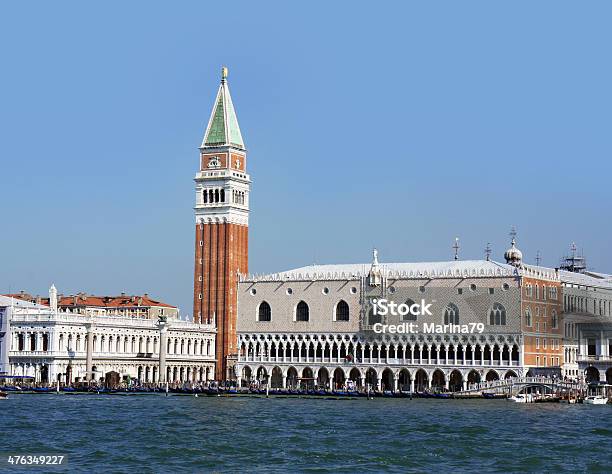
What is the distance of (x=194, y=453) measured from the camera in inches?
2176

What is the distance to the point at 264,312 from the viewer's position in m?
121

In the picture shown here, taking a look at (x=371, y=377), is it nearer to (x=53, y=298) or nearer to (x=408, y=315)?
(x=408, y=315)

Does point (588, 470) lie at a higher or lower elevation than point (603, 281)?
lower

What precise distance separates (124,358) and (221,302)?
1120 centimetres

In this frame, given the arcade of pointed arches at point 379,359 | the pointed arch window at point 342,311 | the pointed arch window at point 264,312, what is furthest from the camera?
the pointed arch window at point 264,312

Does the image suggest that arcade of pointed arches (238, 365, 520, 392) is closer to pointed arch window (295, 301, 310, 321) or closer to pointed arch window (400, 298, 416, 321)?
pointed arch window (400, 298, 416, 321)

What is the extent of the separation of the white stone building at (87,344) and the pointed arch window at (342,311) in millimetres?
15170

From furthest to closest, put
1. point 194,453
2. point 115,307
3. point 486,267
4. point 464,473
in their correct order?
point 115,307 < point 486,267 < point 194,453 < point 464,473

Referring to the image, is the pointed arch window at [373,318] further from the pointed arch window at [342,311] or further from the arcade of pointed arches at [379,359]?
the pointed arch window at [342,311]

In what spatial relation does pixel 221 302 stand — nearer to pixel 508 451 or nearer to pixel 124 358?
pixel 124 358

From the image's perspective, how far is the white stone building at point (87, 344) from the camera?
113250 mm

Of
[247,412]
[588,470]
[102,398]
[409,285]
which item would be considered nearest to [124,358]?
[102,398]

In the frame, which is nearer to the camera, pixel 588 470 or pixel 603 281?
pixel 588 470

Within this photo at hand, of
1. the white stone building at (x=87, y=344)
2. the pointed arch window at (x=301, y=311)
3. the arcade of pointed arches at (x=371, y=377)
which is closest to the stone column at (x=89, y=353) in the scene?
the white stone building at (x=87, y=344)
